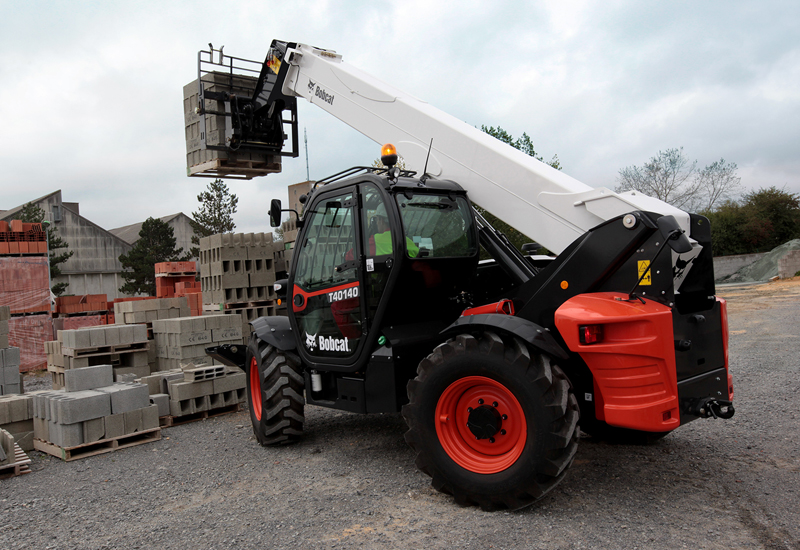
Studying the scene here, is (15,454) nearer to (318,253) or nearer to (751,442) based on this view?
(318,253)

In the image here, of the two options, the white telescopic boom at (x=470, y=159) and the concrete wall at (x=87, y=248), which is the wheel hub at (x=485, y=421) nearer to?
the white telescopic boom at (x=470, y=159)

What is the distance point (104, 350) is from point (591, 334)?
25.1ft

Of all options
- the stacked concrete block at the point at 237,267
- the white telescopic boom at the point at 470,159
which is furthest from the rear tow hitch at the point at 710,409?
the stacked concrete block at the point at 237,267

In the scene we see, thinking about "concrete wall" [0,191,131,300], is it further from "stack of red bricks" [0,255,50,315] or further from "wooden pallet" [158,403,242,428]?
"wooden pallet" [158,403,242,428]

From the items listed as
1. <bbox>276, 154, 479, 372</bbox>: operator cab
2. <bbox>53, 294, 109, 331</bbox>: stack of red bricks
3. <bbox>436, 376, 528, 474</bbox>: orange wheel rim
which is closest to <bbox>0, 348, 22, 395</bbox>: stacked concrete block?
<bbox>276, 154, 479, 372</bbox>: operator cab

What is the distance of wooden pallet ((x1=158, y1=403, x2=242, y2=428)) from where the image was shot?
741cm

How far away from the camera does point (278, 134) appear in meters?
8.18

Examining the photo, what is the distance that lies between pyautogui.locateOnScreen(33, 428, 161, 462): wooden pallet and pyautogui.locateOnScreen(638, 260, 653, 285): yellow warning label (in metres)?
5.60

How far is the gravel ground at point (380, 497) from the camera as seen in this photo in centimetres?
374

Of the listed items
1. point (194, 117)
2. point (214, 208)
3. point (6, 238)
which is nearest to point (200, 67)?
point (194, 117)

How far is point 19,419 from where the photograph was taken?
21.9 ft

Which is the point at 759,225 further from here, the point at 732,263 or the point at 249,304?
the point at 249,304

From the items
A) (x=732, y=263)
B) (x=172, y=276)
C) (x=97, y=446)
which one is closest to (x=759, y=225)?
(x=732, y=263)

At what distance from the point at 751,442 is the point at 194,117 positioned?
8.17m
